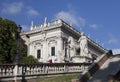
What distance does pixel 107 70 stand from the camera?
70.1ft

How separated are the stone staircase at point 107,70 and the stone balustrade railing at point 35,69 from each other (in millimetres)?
5802

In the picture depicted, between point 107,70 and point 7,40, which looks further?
point 7,40

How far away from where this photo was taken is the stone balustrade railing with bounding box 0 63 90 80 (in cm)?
2439

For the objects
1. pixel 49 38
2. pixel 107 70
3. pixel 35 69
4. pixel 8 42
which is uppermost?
pixel 49 38

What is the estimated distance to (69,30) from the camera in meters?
72.8

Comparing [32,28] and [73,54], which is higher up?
[32,28]

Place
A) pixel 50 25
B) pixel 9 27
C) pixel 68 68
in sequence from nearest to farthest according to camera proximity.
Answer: pixel 68 68 → pixel 9 27 → pixel 50 25

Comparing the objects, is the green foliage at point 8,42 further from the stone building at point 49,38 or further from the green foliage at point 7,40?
the stone building at point 49,38

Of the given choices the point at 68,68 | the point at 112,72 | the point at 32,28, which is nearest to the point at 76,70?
the point at 68,68

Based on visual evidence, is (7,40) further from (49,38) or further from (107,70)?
(107,70)

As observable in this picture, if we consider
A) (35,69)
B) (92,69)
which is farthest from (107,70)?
(35,69)

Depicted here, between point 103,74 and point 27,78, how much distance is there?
6882 millimetres

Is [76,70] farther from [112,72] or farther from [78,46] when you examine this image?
[112,72]

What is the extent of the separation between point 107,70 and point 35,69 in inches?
280
